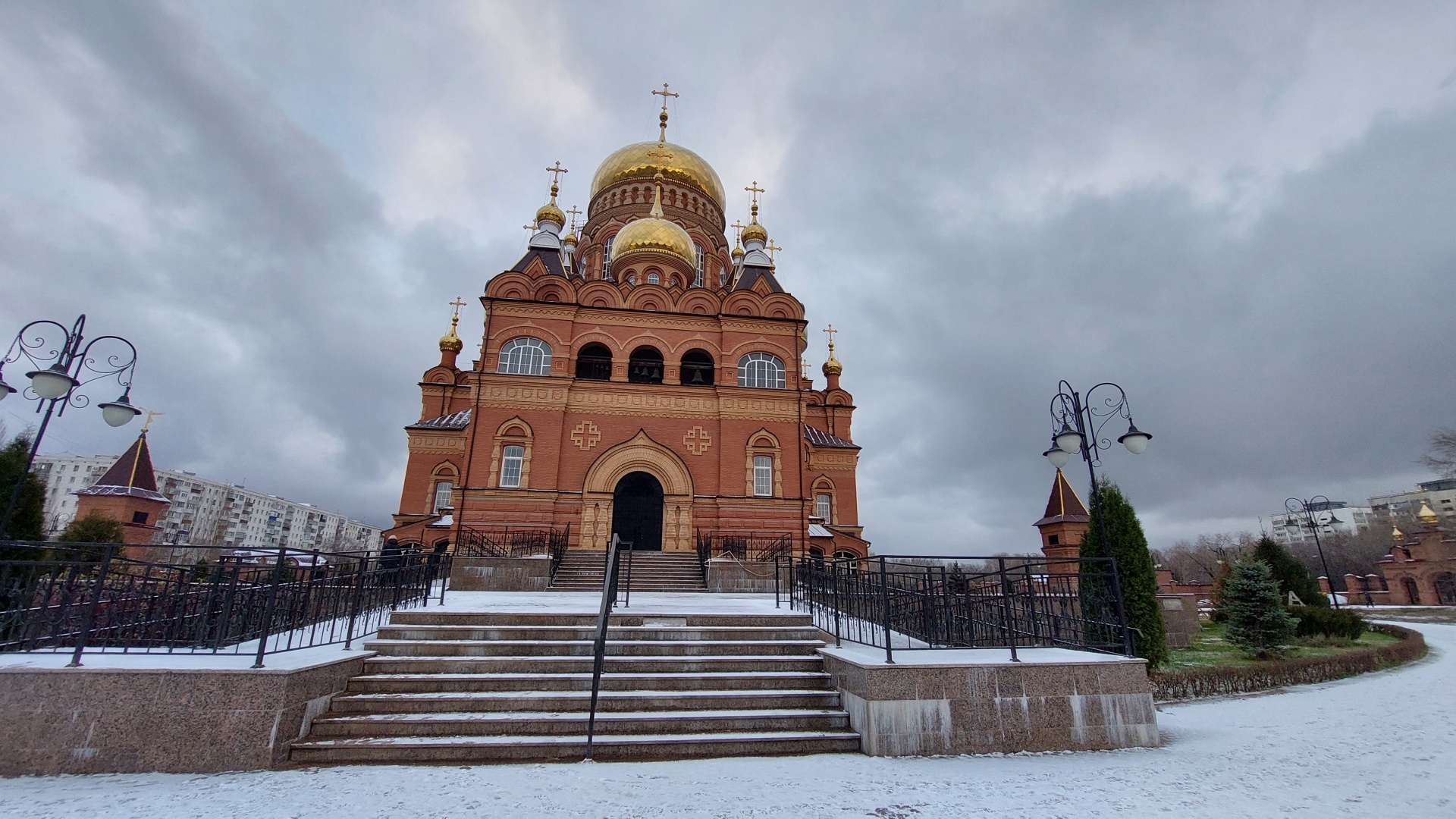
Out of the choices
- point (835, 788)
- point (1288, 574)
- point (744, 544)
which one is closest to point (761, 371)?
point (744, 544)

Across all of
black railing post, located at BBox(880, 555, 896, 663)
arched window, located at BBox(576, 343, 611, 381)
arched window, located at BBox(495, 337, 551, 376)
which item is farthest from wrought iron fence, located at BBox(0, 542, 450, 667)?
arched window, located at BBox(576, 343, 611, 381)

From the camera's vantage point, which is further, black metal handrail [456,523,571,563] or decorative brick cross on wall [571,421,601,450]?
decorative brick cross on wall [571,421,601,450]

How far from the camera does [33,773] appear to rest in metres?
4.33

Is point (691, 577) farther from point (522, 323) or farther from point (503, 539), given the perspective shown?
point (522, 323)

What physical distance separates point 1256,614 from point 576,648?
1269 cm

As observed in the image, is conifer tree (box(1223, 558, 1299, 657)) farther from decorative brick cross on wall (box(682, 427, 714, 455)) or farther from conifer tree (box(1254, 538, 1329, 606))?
decorative brick cross on wall (box(682, 427, 714, 455))

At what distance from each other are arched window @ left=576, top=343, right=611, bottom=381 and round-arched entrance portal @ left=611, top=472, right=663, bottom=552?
343cm

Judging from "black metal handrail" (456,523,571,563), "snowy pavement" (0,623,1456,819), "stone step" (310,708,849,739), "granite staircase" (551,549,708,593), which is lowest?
"snowy pavement" (0,623,1456,819)

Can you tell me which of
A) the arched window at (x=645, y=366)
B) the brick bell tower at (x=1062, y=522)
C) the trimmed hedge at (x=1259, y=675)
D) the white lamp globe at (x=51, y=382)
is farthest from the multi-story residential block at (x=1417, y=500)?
the white lamp globe at (x=51, y=382)

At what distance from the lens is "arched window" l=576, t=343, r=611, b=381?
64.7 ft

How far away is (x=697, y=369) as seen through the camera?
20531mm

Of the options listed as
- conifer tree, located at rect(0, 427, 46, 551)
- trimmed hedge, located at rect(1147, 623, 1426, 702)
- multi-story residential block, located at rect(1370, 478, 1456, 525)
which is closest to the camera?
trimmed hedge, located at rect(1147, 623, 1426, 702)

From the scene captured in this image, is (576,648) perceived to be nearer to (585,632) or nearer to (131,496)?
(585,632)

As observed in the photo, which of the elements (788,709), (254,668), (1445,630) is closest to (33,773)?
(254,668)
